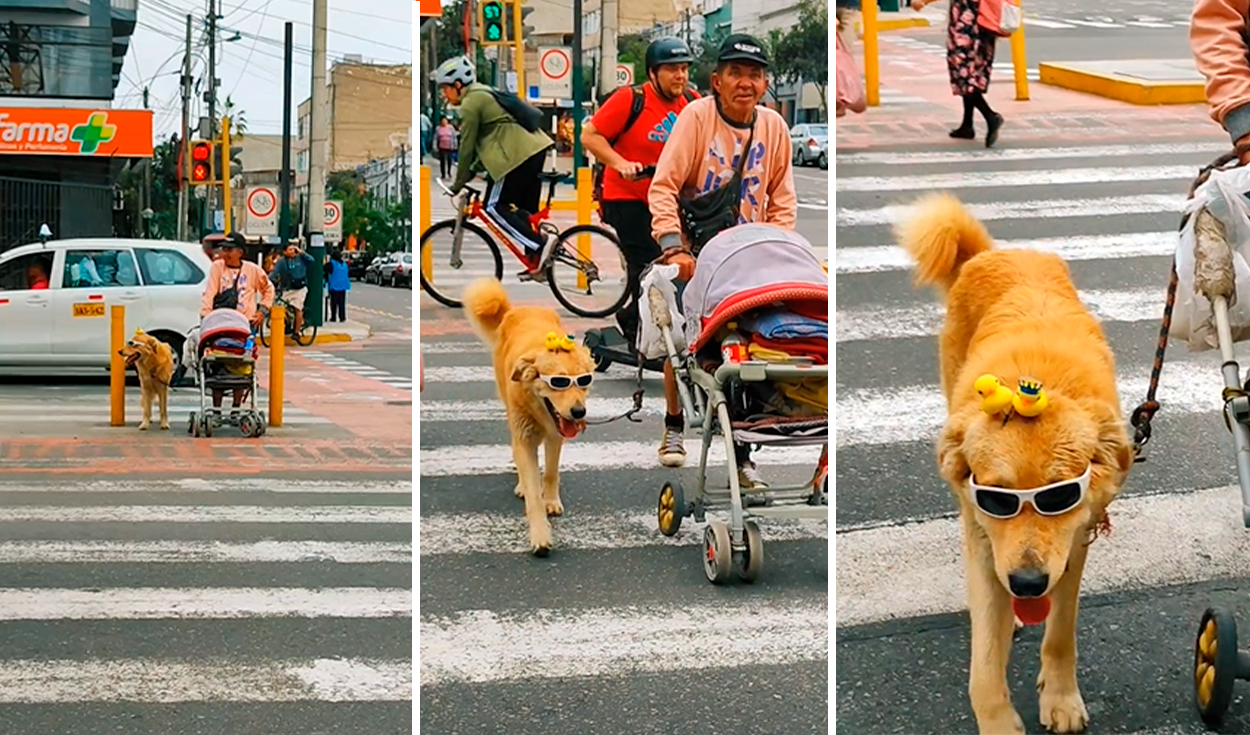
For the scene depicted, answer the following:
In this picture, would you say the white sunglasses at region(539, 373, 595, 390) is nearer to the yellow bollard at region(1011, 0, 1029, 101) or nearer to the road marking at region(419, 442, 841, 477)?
the road marking at region(419, 442, 841, 477)

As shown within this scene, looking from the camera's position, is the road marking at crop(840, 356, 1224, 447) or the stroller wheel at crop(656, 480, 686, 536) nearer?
the stroller wheel at crop(656, 480, 686, 536)

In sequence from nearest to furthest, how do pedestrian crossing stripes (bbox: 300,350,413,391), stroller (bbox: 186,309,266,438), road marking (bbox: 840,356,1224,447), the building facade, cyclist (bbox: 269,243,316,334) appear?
road marking (bbox: 840,356,1224,447), stroller (bbox: 186,309,266,438), pedestrian crossing stripes (bbox: 300,350,413,391), cyclist (bbox: 269,243,316,334), the building facade

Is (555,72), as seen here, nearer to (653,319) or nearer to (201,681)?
(653,319)

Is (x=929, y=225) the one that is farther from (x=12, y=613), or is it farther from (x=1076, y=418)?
(x=12, y=613)

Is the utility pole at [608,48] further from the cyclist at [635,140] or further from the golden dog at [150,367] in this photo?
the golden dog at [150,367]

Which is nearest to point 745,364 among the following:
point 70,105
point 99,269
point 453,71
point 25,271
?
point 453,71

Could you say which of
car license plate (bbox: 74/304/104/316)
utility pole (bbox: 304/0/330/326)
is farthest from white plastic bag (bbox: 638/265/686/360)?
car license plate (bbox: 74/304/104/316)

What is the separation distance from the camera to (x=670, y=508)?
331 cm

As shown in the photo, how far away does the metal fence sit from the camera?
15.9m

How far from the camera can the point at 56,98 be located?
723 inches

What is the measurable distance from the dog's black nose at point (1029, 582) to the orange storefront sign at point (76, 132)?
17497 millimetres

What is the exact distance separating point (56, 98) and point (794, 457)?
17227 millimetres

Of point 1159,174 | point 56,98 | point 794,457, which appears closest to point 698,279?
point 794,457

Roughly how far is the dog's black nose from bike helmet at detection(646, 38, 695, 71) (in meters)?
0.92
